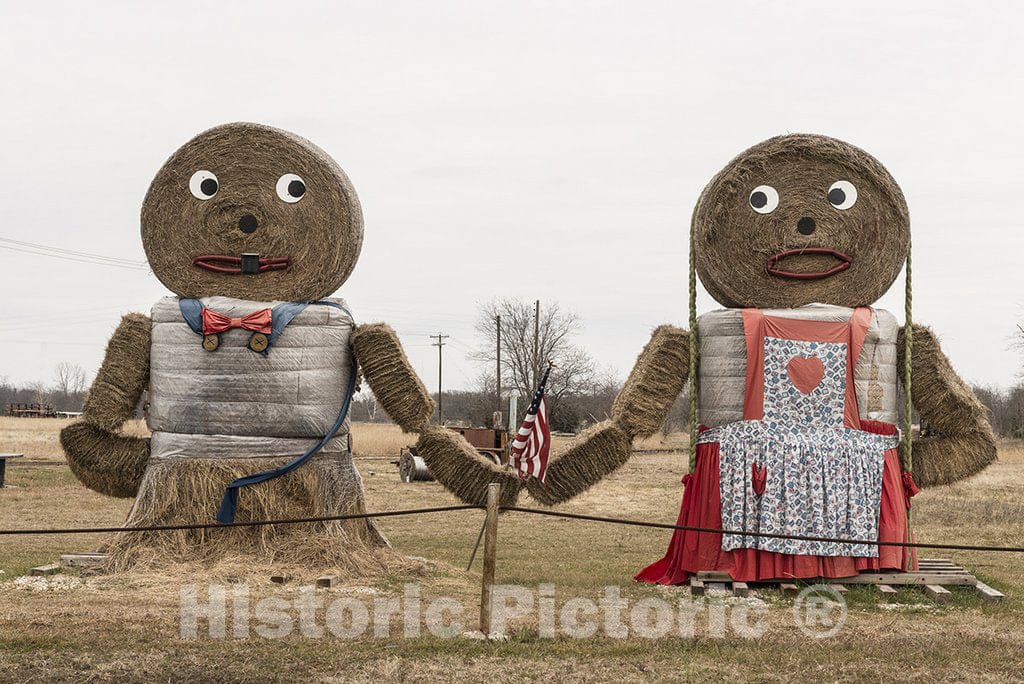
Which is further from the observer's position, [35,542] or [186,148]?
[35,542]

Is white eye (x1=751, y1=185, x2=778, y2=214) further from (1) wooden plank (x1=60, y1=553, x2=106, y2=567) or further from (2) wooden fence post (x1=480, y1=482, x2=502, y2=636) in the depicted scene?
(1) wooden plank (x1=60, y1=553, x2=106, y2=567)

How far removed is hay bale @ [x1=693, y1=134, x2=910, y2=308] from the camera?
9.66 metres

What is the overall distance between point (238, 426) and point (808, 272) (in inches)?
180

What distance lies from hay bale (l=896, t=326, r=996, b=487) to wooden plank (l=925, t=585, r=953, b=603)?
967 millimetres

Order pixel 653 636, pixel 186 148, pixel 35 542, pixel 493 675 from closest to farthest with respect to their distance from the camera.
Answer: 1. pixel 493 675
2. pixel 653 636
3. pixel 186 148
4. pixel 35 542

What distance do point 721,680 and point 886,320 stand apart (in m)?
4.27

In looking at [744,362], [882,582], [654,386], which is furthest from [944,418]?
[654,386]

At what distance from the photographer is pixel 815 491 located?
9344mm

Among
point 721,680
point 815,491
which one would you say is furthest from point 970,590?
point 721,680

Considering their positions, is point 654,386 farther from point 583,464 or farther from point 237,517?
point 237,517

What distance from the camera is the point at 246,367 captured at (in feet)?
31.6

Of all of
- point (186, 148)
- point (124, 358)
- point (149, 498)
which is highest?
point (186, 148)

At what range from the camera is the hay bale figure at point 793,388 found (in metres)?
9.39

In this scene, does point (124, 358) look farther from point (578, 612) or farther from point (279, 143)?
point (578, 612)
